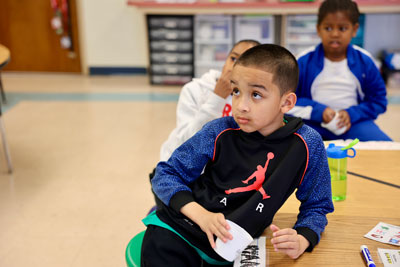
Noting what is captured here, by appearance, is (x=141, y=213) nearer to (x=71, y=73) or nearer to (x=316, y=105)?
(x=316, y=105)

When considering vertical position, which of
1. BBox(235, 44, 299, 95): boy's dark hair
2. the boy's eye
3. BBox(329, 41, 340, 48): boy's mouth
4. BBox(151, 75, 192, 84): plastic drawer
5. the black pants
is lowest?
BBox(151, 75, 192, 84): plastic drawer

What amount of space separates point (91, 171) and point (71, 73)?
303 centimetres

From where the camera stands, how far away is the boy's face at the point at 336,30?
219cm

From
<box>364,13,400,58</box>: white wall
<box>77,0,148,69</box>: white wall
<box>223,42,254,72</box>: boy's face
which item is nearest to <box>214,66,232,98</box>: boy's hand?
<box>223,42,254,72</box>: boy's face

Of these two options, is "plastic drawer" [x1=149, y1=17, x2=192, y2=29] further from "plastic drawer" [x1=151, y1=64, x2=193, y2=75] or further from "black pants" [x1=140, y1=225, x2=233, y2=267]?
"black pants" [x1=140, y1=225, x2=233, y2=267]

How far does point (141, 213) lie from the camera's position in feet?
8.43

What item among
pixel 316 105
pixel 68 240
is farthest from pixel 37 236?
pixel 316 105

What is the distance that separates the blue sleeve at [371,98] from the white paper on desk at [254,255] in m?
1.35

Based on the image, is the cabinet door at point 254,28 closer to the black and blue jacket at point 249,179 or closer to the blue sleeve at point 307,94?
the blue sleeve at point 307,94

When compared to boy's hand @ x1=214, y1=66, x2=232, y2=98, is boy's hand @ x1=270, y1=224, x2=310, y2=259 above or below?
below

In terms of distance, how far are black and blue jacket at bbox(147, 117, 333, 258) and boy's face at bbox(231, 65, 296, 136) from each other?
45mm

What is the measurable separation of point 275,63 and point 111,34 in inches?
186

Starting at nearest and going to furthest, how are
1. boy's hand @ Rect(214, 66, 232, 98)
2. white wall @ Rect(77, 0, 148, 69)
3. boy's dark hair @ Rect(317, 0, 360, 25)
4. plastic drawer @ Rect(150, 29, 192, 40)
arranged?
boy's hand @ Rect(214, 66, 232, 98) → boy's dark hair @ Rect(317, 0, 360, 25) → plastic drawer @ Rect(150, 29, 192, 40) → white wall @ Rect(77, 0, 148, 69)

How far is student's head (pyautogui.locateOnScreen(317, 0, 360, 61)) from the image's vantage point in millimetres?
2182
